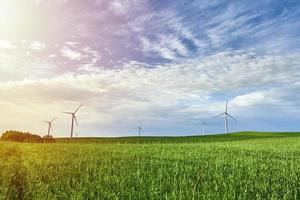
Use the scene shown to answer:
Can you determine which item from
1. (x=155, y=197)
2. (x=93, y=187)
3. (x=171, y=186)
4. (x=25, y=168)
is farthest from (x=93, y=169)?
(x=155, y=197)

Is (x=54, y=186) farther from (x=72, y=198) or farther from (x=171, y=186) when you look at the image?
(x=171, y=186)

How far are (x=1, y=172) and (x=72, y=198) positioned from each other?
6523 millimetres

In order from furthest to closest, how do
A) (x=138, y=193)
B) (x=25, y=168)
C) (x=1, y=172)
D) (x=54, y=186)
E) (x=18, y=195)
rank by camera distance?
(x=25, y=168) < (x=1, y=172) < (x=54, y=186) < (x=18, y=195) < (x=138, y=193)

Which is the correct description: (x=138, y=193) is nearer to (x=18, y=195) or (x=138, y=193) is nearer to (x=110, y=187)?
(x=110, y=187)

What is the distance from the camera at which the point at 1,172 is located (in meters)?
14.2

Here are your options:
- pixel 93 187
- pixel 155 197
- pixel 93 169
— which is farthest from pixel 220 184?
pixel 93 169

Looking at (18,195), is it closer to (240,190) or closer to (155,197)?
(155,197)

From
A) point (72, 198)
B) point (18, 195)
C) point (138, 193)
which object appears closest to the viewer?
point (72, 198)

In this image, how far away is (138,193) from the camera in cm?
948

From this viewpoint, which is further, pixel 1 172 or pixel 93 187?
pixel 1 172

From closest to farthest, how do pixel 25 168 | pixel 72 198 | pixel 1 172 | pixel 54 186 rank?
pixel 72 198, pixel 54 186, pixel 1 172, pixel 25 168

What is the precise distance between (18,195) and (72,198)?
216cm

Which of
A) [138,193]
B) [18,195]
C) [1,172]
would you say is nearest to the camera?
[138,193]

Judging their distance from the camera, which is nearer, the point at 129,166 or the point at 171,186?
the point at 171,186
